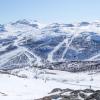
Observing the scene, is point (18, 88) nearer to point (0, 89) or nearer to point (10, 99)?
point (0, 89)

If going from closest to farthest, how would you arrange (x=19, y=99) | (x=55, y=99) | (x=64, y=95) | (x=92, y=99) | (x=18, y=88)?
(x=92, y=99)
(x=55, y=99)
(x=64, y=95)
(x=19, y=99)
(x=18, y=88)

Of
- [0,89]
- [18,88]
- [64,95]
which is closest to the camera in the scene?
[64,95]

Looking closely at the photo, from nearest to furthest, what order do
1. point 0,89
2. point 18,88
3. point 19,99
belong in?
point 19,99 < point 0,89 < point 18,88

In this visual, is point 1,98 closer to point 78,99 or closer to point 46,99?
point 46,99

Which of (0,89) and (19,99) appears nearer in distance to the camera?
(19,99)

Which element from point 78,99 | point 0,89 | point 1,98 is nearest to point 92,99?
point 78,99

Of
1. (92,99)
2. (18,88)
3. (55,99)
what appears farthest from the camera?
(18,88)

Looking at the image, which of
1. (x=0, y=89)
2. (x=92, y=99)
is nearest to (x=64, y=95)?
(x=92, y=99)

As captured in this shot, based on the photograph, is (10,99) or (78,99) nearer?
(78,99)

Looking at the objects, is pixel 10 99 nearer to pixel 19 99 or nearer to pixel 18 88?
pixel 19 99
